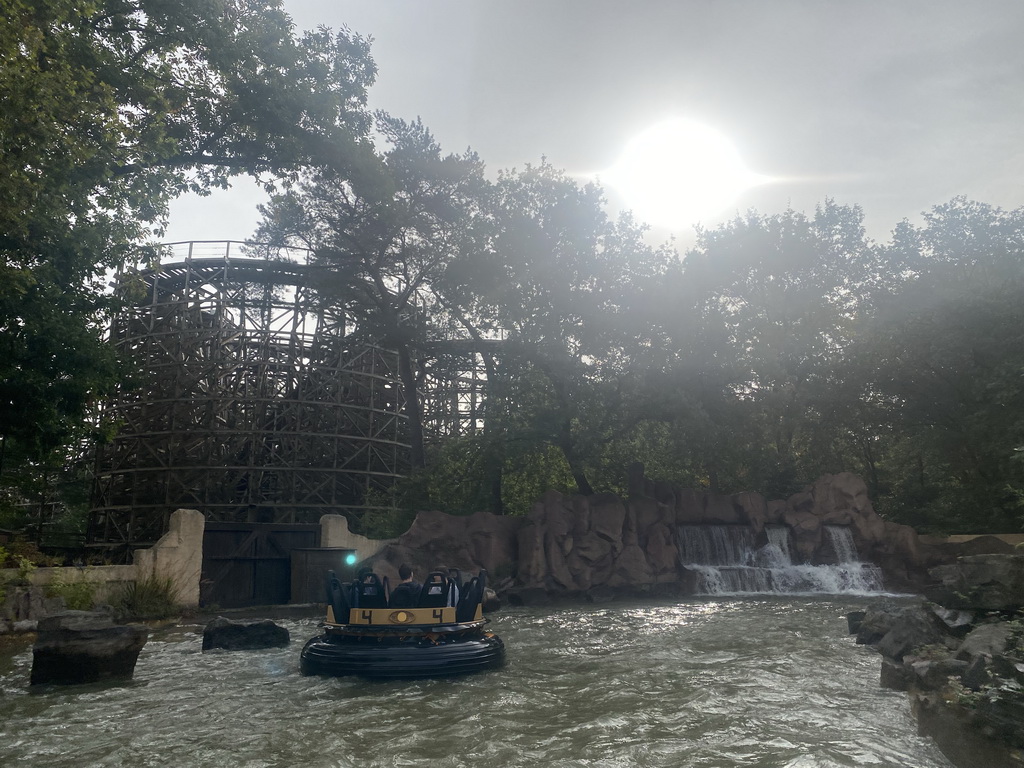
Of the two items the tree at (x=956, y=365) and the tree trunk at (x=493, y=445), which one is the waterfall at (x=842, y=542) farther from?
the tree trunk at (x=493, y=445)

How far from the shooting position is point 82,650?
1066 cm

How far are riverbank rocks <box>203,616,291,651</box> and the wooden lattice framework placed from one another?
19615mm

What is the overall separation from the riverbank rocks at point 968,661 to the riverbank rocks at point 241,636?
36.0ft

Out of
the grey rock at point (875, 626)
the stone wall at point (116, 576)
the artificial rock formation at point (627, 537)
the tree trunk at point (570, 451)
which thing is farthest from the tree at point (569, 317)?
the grey rock at point (875, 626)

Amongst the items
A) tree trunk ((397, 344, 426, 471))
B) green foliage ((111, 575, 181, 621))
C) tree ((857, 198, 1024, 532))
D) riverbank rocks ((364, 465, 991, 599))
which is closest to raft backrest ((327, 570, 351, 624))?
green foliage ((111, 575, 181, 621))

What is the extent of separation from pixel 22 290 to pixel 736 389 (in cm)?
2736

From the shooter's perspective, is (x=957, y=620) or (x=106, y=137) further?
(x=106, y=137)

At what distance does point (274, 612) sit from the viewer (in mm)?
22500

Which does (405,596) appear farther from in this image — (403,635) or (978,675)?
(978,675)

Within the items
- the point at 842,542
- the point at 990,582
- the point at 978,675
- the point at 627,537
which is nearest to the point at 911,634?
Answer: the point at 990,582

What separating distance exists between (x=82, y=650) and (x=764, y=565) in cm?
2477

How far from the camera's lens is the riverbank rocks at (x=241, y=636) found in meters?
14.4

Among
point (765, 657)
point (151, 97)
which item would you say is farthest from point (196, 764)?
point (151, 97)

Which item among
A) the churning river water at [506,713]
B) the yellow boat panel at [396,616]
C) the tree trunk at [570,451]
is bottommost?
the churning river water at [506,713]
